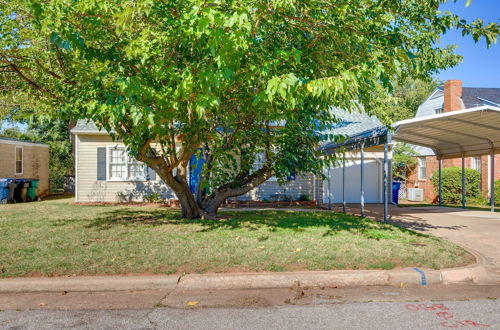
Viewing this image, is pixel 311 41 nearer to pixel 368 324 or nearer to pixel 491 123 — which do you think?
pixel 368 324

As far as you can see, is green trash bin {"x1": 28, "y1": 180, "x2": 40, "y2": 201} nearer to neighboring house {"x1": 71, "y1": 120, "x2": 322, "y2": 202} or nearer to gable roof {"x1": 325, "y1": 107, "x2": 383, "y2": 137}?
neighboring house {"x1": 71, "y1": 120, "x2": 322, "y2": 202}

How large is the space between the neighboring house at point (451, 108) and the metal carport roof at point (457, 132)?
5739 mm

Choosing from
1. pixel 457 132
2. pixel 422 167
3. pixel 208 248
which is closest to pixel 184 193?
pixel 208 248

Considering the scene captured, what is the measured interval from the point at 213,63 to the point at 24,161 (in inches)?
705

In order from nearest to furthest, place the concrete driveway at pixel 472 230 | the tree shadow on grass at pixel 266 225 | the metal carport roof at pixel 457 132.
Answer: the concrete driveway at pixel 472 230 → the tree shadow on grass at pixel 266 225 → the metal carport roof at pixel 457 132

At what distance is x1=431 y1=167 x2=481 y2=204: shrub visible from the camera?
20422 mm

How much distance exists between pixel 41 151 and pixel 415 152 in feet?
78.9

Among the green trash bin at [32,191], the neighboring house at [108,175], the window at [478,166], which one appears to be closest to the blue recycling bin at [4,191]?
the green trash bin at [32,191]

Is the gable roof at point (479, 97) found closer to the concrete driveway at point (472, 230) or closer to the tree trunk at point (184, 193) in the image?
the concrete driveway at point (472, 230)

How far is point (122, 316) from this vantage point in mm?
4242

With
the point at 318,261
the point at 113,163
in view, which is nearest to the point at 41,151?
the point at 113,163

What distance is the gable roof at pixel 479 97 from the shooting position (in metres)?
24.7

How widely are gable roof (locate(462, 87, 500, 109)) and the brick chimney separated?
0.40 meters

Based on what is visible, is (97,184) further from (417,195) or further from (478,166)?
(478,166)
